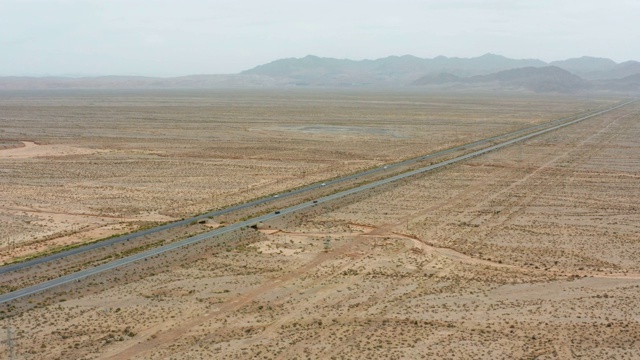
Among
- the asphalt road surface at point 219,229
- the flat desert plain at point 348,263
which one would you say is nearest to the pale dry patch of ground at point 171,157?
the flat desert plain at point 348,263

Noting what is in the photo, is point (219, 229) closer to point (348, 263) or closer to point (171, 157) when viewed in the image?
point (348, 263)

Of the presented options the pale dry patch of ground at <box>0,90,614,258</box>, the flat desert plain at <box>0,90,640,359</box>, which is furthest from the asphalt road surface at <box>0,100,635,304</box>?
the pale dry patch of ground at <box>0,90,614,258</box>

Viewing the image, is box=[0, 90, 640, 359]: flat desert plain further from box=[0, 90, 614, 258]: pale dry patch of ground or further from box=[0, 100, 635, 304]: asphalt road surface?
box=[0, 100, 635, 304]: asphalt road surface

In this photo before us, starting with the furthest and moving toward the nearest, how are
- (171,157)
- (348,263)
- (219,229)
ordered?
(171,157)
(219,229)
(348,263)

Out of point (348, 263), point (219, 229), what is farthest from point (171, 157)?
point (348, 263)

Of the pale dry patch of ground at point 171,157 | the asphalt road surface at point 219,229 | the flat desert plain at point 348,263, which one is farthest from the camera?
the pale dry patch of ground at point 171,157

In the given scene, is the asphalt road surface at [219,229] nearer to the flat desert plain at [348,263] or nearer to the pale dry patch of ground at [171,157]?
the flat desert plain at [348,263]
